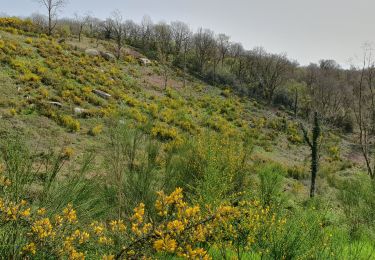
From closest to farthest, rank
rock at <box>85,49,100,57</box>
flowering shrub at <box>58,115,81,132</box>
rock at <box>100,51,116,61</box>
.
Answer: flowering shrub at <box>58,115,81,132</box>, rock at <box>85,49,100,57</box>, rock at <box>100,51,116,61</box>

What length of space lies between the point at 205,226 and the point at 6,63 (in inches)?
1025

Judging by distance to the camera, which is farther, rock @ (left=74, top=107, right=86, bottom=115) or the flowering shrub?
rock @ (left=74, top=107, right=86, bottom=115)

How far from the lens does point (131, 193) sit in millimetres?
10383

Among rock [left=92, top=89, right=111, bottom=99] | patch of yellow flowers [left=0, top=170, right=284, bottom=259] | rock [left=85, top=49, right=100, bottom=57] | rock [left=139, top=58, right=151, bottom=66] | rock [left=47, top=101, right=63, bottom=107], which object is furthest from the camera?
rock [left=139, top=58, right=151, bottom=66]

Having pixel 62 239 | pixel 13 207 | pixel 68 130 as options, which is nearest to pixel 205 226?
pixel 62 239

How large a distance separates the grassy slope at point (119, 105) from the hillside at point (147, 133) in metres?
0.10

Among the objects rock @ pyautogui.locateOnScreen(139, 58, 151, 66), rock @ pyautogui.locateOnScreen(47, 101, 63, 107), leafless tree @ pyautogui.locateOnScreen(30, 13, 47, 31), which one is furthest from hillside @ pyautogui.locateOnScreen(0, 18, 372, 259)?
leafless tree @ pyautogui.locateOnScreen(30, 13, 47, 31)

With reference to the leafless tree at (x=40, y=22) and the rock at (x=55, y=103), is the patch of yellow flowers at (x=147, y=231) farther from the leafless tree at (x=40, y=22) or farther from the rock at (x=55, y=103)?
the leafless tree at (x=40, y=22)

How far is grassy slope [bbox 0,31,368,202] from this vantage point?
65.2ft

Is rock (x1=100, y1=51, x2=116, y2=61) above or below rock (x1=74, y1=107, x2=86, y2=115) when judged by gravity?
above

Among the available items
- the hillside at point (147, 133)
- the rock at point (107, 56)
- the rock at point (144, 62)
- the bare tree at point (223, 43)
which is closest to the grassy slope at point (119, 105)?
the hillside at point (147, 133)

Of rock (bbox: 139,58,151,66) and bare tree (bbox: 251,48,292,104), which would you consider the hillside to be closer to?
rock (bbox: 139,58,151,66)

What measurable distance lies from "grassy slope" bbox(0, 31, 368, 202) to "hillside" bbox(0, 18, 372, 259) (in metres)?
0.10

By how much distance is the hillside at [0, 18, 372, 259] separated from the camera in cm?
958
